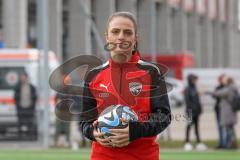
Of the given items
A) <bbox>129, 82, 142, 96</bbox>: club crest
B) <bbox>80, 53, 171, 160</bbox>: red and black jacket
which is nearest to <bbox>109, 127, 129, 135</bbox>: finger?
<bbox>80, 53, 171, 160</bbox>: red and black jacket

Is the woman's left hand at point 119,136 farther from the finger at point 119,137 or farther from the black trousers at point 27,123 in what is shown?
the black trousers at point 27,123

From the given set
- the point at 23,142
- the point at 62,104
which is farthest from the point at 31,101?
the point at 62,104

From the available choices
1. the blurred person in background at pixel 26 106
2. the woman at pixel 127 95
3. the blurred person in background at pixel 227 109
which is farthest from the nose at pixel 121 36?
the blurred person in background at pixel 26 106

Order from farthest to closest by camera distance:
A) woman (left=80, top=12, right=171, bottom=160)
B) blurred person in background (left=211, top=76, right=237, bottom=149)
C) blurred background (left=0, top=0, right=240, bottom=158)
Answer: blurred background (left=0, top=0, right=240, bottom=158) < blurred person in background (left=211, top=76, right=237, bottom=149) < woman (left=80, top=12, right=171, bottom=160)

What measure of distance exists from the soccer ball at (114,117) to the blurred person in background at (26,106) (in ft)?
50.0

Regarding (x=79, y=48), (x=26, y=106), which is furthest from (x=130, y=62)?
(x=79, y=48)

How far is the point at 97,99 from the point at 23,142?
15.3 metres

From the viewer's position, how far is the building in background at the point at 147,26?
22.1 m

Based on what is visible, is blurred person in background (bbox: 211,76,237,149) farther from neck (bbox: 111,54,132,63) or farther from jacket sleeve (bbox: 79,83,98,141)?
neck (bbox: 111,54,132,63)

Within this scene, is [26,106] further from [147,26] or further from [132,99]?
[132,99]

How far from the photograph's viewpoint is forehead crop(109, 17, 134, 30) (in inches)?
166

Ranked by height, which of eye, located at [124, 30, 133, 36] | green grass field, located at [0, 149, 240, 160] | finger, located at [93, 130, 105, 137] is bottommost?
green grass field, located at [0, 149, 240, 160]

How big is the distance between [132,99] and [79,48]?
23839 mm

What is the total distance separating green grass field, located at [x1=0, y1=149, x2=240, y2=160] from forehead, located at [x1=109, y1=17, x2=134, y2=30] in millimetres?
11604
